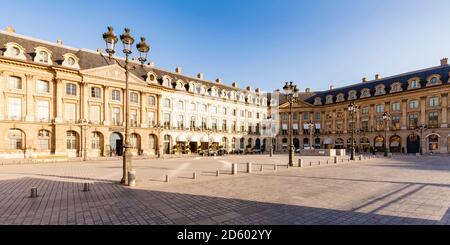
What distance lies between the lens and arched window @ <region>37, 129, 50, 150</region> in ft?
98.0

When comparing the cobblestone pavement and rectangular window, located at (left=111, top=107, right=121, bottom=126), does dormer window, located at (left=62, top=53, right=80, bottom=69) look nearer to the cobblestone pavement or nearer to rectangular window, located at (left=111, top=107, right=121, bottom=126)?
rectangular window, located at (left=111, top=107, right=121, bottom=126)

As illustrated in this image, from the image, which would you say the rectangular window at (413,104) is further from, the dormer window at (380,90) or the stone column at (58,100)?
the stone column at (58,100)

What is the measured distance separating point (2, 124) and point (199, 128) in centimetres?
2980

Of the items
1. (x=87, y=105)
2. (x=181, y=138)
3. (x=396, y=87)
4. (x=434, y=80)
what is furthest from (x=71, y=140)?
(x=434, y=80)

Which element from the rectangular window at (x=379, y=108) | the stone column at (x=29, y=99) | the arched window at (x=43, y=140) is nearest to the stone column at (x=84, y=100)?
the arched window at (x=43, y=140)

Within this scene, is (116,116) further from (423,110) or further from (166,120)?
(423,110)

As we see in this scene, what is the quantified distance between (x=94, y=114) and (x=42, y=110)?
6.34 meters

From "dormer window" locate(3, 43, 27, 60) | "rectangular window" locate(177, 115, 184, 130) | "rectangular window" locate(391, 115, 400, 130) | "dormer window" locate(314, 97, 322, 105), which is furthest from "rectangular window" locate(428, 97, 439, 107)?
"dormer window" locate(3, 43, 27, 60)

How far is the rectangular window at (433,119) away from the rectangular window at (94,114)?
198ft

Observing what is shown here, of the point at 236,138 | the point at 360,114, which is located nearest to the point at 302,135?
the point at 360,114

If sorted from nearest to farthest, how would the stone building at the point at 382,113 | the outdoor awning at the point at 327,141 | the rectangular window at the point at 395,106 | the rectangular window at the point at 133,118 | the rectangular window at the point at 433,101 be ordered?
the rectangular window at the point at 133,118 → the stone building at the point at 382,113 → the rectangular window at the point at 433,101 → the rectangular window at the point at 395,106 → the outdoor awning at the point at 327,141

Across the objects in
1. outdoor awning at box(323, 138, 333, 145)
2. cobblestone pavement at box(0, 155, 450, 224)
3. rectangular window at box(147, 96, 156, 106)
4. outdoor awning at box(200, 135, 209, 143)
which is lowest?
outdoor awning at box(323, 138, 333, 145)

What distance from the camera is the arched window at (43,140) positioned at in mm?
29875

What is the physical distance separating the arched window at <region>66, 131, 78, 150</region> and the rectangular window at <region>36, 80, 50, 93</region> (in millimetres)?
6722
